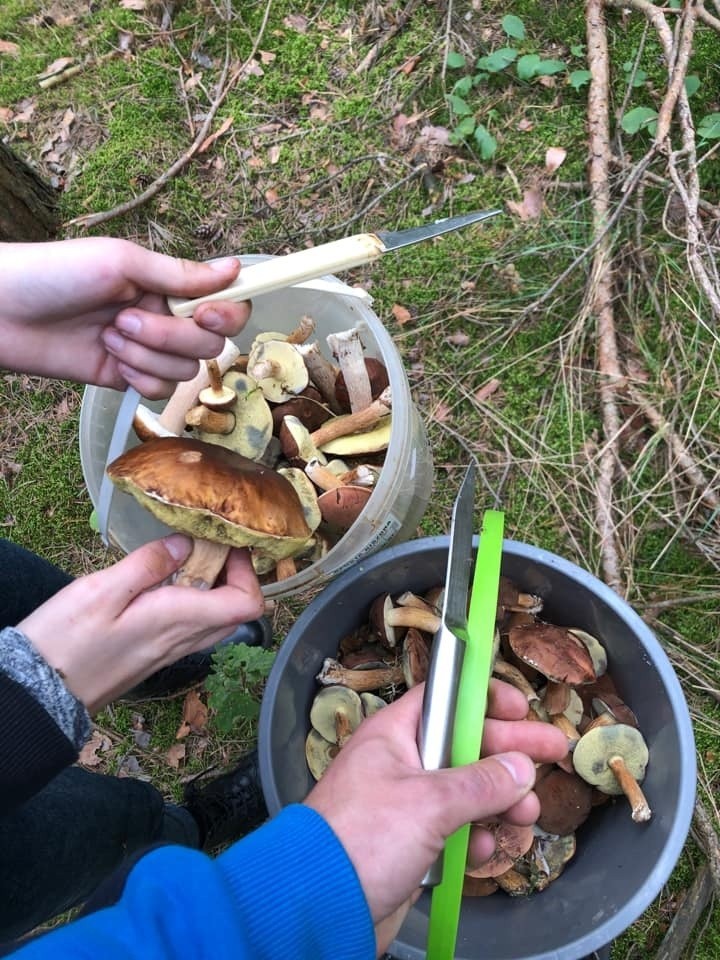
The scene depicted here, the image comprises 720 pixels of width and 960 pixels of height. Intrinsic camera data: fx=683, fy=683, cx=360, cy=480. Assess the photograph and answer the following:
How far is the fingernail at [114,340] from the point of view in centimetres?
145

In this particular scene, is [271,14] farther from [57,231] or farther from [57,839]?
[57,839]

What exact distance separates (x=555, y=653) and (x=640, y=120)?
191 cm

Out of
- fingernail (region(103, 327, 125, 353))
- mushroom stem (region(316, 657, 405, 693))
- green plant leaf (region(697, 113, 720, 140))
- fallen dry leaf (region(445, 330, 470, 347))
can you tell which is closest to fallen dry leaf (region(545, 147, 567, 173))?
green plant leaf (region(697, 113, 720, 140))

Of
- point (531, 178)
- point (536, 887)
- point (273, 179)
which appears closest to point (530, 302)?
point (531, 178)

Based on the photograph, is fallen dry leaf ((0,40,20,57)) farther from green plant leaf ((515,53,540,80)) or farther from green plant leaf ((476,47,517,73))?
green plant leaf ((515,53,540,80))

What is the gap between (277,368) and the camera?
6.16 feet

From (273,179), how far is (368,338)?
1.13 m

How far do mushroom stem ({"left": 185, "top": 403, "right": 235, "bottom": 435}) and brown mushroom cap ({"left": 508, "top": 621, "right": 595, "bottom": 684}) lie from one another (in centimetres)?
91

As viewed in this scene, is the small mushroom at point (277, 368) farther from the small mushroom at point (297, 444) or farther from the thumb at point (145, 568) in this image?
the thumb at point (145, 568)

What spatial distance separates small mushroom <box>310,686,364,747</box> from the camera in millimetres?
1656

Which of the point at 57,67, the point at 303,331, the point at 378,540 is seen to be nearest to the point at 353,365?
the point at 303,331

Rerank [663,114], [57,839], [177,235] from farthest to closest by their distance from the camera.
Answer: [177,235] < [663,114] < [57,839]

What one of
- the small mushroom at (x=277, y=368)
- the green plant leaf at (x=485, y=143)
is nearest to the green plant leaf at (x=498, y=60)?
the green plant leaf at (x=485, y=143)

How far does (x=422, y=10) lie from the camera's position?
2686 millimetres
